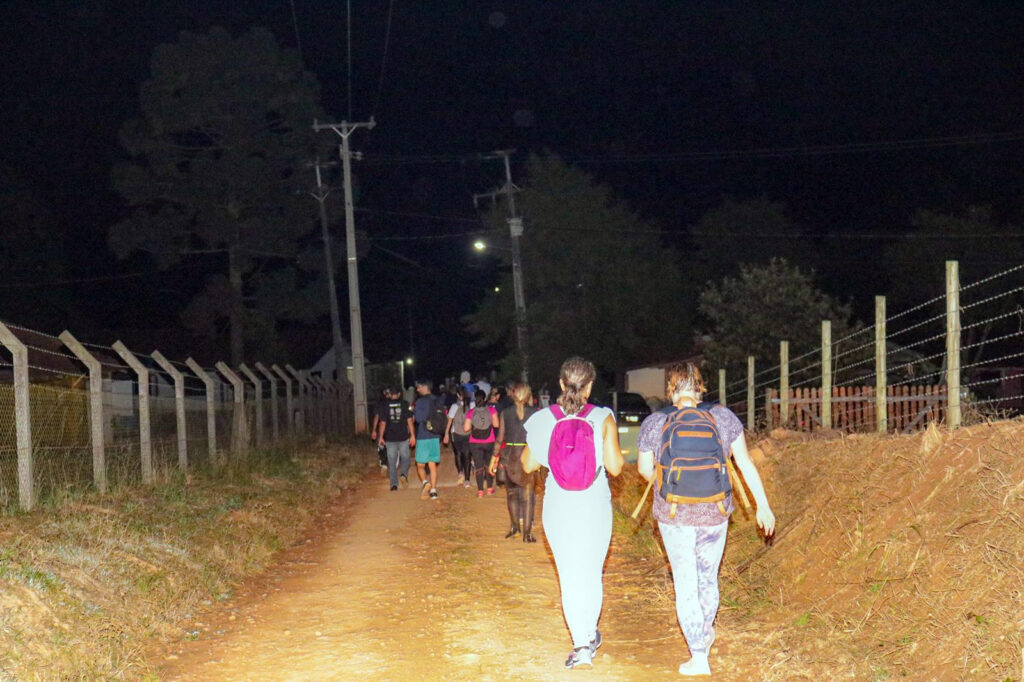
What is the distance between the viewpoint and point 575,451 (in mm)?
6723

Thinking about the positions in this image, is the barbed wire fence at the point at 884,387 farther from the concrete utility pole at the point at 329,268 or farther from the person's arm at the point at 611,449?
the concrete utility pole at the point at 329,268

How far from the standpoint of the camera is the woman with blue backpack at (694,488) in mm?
6406

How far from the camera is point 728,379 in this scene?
28203mm

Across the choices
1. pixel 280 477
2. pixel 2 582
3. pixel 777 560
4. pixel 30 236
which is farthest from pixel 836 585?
pixel 30 236

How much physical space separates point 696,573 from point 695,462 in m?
0.70

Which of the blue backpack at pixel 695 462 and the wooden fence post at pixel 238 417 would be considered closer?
the blue backpack at pixel 695 462

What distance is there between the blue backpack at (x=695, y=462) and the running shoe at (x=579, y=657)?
3.40 ft

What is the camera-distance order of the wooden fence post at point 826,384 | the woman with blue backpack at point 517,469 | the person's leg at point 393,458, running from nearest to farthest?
the woman with blue backpack at point 517,469 < the wooden fence post at point 826,384 < the person's leg at point 393,458

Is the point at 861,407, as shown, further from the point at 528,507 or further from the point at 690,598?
the point at 690,598

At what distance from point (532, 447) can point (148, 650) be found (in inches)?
114

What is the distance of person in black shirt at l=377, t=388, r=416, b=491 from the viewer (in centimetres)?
1670

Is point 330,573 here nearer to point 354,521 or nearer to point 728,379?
point 354,521

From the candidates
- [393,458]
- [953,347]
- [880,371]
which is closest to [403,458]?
[393,458]

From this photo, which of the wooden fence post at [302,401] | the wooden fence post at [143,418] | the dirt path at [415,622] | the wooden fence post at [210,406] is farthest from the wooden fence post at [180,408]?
the wooden fence post at [302,401]
